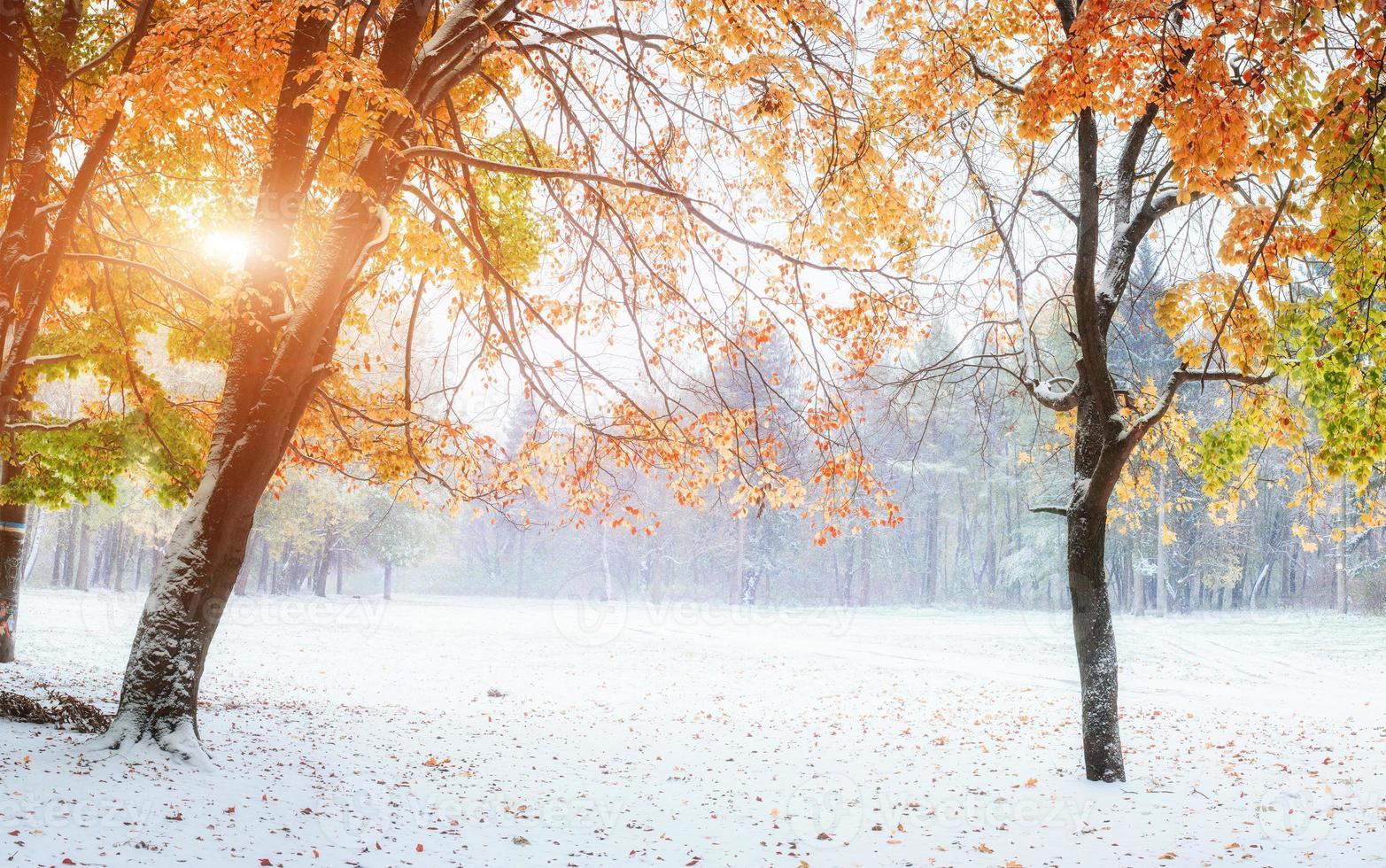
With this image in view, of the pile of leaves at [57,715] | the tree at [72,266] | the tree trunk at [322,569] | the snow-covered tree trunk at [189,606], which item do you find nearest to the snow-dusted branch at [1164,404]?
the snow-covered tree trunk at [189,606]

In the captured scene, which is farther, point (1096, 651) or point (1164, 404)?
point (1096, 651)

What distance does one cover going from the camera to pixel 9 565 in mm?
11602

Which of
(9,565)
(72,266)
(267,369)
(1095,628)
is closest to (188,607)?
(267,369)

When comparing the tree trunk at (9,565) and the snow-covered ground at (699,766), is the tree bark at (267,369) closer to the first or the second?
the snow-covered ground at (699,766)

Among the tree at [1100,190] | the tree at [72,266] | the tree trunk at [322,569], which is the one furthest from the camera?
the tree trunk at [322,569]

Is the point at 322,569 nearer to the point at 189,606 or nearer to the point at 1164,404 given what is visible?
the point at 189,606

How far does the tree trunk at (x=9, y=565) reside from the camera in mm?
11508

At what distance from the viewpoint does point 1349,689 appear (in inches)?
611

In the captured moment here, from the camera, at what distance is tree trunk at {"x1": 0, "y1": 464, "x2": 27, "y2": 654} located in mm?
11508

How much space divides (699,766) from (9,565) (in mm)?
9601

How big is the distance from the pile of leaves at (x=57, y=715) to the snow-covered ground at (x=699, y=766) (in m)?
0.28

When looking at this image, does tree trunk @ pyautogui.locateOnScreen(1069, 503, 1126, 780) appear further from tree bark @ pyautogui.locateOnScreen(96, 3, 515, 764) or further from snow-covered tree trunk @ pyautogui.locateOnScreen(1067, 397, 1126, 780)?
tree bark @ pyautogui.locateOnScreen(96, 3, 515, 764)

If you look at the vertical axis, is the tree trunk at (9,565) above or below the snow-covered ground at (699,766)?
above

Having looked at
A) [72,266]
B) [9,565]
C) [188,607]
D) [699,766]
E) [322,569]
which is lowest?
[322,569]
